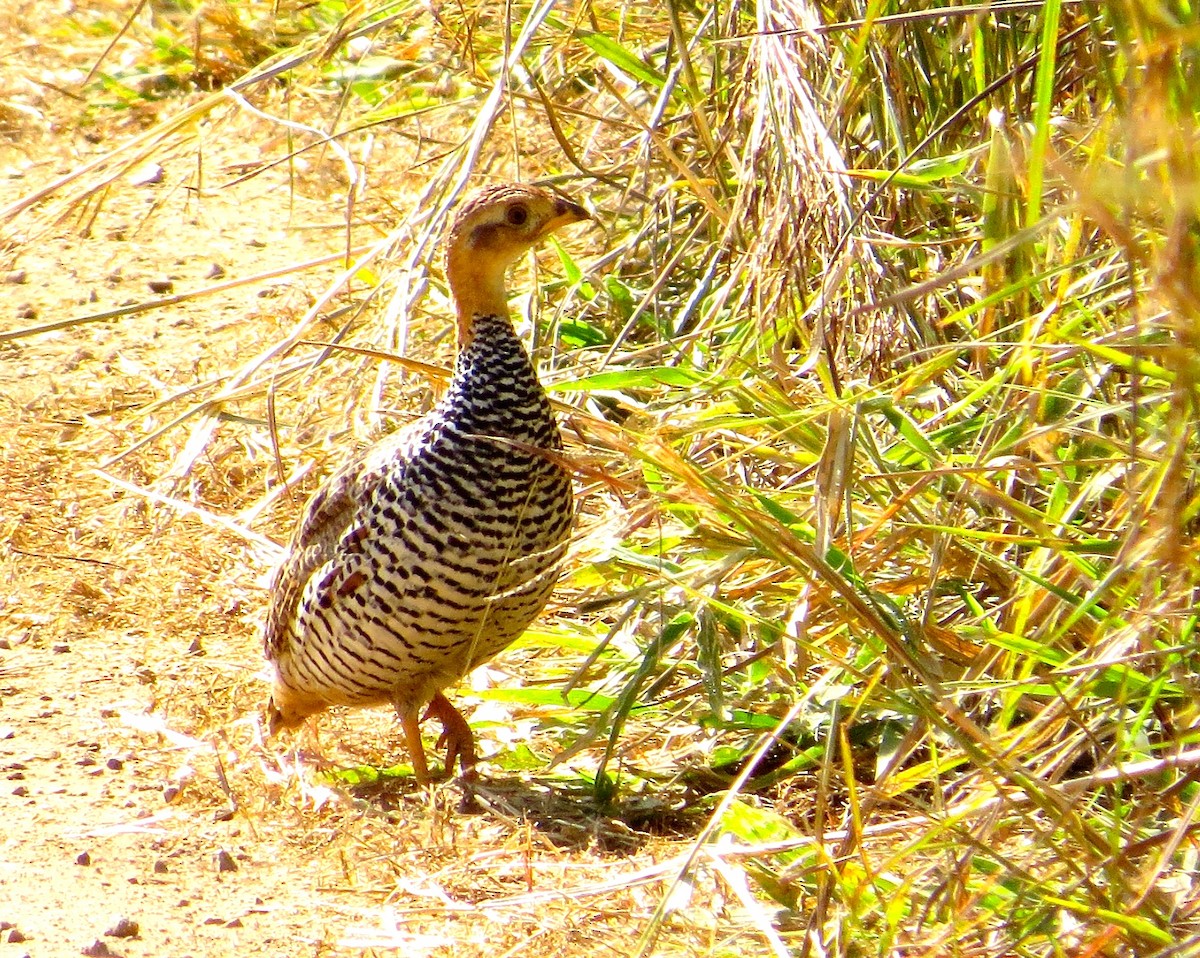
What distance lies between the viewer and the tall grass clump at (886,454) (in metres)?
2.39

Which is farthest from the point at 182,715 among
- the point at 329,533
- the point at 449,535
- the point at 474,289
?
the point at 474,289

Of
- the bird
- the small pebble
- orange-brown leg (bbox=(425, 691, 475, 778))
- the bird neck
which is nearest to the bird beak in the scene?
the bird

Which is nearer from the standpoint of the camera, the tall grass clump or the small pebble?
the tall grass clump

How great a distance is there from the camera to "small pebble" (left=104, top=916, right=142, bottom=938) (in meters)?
3.15

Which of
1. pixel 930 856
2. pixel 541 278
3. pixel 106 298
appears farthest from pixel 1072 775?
pixel 106 298

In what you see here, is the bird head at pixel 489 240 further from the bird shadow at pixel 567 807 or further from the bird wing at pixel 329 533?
the bird shadow at pixel 567 807

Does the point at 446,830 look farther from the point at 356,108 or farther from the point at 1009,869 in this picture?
the point at 356,108

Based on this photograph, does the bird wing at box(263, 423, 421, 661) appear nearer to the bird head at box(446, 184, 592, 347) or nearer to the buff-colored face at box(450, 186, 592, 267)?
the bird head at box(446, 184, 592, 347)

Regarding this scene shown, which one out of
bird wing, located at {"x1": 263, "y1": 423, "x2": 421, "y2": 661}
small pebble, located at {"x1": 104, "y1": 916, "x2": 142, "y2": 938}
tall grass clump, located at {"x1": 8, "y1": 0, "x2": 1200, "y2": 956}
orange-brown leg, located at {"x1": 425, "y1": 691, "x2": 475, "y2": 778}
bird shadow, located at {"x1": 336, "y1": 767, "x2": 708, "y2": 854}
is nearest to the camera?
tall grass clump, located at {"x1": 8, "y1": 0, "x2": 1200, "y2": 956}

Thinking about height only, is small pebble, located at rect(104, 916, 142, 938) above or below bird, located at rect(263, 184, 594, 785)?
below

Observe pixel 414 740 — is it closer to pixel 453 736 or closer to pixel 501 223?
pixel 453 736

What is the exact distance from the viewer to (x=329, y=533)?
4.14 meters

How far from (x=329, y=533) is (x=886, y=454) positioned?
1.37 metres

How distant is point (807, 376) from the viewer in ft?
13.2
